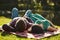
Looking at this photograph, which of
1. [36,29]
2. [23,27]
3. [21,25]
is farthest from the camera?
[23,27]

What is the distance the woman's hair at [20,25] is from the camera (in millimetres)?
7359

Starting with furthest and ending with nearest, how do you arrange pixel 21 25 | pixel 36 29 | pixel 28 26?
pixel 28 26 < pixel 21 25 < pixel 36 29

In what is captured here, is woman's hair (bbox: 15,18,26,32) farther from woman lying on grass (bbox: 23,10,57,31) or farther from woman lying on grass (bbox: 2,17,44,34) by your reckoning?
woman lying on grass (bbox: 23,10,57,31)

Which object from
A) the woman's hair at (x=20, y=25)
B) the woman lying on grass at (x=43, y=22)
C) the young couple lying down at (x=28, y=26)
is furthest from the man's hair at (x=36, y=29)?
the woman's hair at (x=20, y=25)

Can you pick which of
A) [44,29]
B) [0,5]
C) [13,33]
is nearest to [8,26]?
[13,33]

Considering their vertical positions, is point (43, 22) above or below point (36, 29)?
above

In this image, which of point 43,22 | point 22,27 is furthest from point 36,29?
point 22,27

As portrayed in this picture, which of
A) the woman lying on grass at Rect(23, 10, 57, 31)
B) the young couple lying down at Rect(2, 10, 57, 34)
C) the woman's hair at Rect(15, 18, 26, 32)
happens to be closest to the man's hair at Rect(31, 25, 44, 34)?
the young couple lying down at Rect(2, 10, 57, 34)

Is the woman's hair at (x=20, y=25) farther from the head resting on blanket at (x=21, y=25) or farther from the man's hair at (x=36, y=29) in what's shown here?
the man's hair at (x=36, y=29)

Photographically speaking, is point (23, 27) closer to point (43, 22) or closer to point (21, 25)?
point (21, 25)

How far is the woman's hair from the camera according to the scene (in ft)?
24.1

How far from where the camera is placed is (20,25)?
7.38 m

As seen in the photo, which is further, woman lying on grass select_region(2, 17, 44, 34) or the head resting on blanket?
the head resting on blanket

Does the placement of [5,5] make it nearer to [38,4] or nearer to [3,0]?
[3,0]
